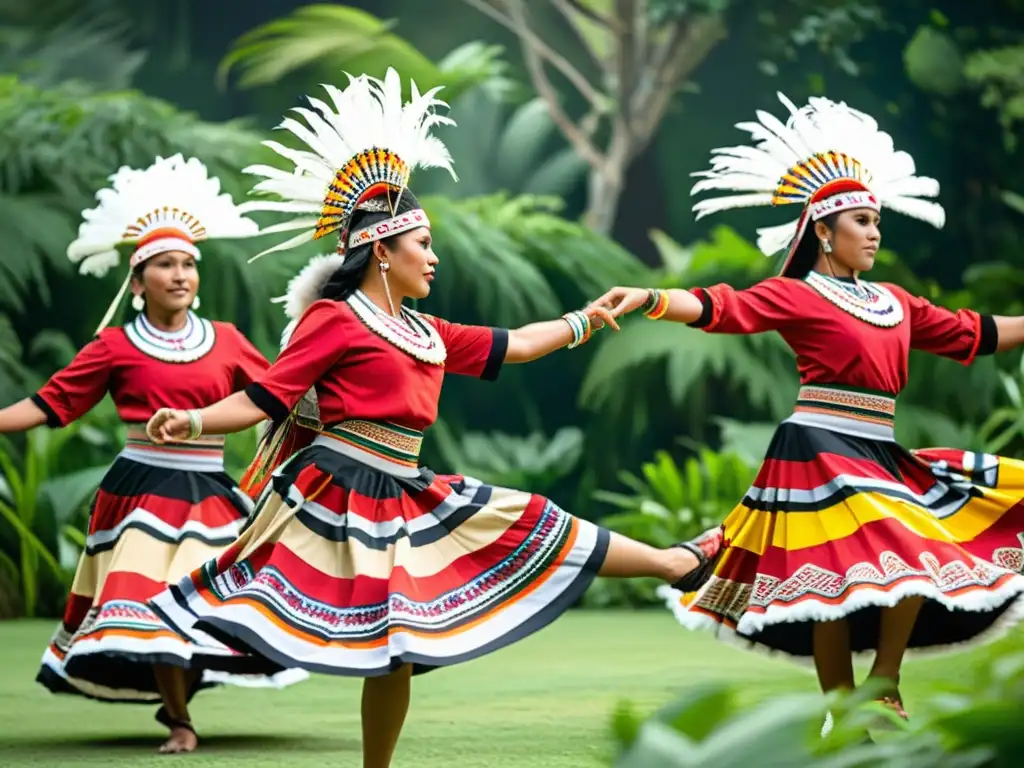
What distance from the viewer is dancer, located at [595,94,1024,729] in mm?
3713

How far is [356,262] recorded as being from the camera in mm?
3453

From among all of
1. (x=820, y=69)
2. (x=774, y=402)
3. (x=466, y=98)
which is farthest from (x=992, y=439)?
(x=466, y=98)

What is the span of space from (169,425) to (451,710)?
6.29 ft

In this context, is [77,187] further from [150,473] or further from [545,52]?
[150,473]

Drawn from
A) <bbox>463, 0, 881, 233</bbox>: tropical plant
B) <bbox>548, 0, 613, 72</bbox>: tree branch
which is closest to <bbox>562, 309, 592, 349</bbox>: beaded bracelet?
<bbox>463, 0, 881, 233</bbox>: tropical plant

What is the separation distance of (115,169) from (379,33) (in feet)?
6.41

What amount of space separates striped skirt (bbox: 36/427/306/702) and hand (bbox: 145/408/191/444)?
1.10 metres

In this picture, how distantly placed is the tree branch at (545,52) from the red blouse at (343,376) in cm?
716

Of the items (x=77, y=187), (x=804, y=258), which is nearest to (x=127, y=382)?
(x=804, y=258)

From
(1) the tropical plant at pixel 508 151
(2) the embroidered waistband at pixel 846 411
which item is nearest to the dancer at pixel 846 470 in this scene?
(2) the embroidered waistband at pixel 846 411

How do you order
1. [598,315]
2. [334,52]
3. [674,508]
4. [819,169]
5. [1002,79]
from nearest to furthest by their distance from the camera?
[598,315]
[819,169]
[674,508]
[334,52]
[1002,79]

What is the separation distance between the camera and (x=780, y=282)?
4.00m

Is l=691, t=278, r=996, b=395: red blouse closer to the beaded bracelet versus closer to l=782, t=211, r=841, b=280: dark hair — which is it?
l=782, t=211, r=841, b=280: dark hair

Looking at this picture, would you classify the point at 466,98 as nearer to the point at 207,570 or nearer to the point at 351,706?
the point at 351,706
